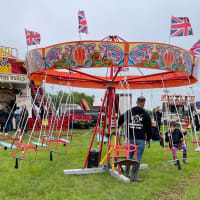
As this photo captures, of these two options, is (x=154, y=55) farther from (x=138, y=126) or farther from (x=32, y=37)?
(x=32, y=37)

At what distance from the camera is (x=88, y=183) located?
5.25 m

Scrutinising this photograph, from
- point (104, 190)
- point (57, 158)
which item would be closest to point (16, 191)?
point (104, 190)

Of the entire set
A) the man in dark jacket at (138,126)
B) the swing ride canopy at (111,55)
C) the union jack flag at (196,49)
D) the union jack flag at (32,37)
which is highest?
the union jack flag at (32,37)

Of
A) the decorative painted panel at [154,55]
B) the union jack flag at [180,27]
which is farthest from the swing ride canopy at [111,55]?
the union jack flag at [180,27]

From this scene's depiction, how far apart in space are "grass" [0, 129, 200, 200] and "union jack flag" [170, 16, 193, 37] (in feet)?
11.1

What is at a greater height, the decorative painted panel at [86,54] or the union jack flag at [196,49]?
the union jack flag at [196,49]

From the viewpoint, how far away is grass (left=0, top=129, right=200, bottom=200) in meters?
4.45

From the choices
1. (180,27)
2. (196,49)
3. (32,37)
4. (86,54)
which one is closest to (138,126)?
(86,54)

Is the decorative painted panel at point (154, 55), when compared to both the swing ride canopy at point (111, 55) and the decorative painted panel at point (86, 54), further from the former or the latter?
the decorative painted panel at point (86, 54)

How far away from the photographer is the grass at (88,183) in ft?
14.6

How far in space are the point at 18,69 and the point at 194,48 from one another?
48.1 ft

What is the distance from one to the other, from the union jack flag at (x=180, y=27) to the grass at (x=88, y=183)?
11.1ft

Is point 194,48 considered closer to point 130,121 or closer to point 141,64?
point 141,64

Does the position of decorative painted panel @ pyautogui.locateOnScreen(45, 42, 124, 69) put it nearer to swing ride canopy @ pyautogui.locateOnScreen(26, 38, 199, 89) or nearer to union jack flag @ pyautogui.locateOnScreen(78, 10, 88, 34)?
swing ride canopy @ pyautogui.locateOnScreen(26, 38, 199, 89)
